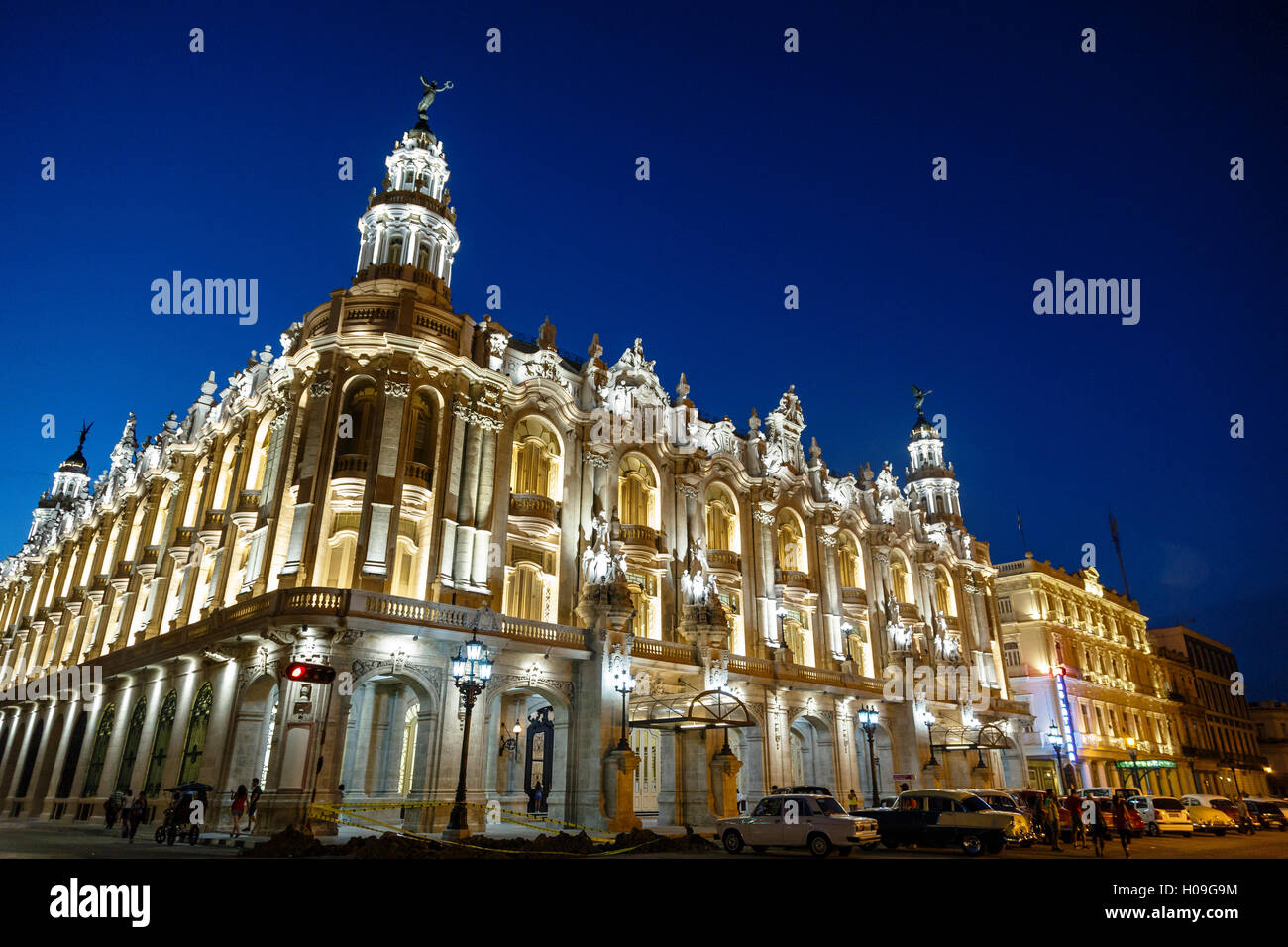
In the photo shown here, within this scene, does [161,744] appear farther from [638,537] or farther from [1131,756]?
[1131,756]

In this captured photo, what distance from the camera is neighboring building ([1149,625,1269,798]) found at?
77.1m

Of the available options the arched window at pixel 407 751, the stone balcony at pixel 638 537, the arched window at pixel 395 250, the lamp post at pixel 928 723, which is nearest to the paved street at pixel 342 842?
the arched window at pixel 407 751

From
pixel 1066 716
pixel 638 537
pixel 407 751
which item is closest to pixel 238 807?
pixel 407 751

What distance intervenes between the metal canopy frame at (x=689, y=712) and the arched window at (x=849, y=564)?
50.9 ft

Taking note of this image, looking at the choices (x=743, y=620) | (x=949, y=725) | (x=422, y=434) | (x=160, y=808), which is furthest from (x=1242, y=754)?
(x=160, y=808)

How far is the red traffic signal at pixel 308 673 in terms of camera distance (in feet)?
73.7

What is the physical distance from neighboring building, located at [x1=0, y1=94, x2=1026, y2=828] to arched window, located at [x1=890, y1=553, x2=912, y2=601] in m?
2.45

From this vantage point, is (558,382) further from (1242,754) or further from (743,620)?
(1242,754)

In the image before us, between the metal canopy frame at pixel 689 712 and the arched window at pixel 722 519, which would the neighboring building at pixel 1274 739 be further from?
the metal canopy frame at pixel 689 712

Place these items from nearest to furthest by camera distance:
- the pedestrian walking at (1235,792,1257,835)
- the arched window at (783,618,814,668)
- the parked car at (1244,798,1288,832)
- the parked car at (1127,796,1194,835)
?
the parked car at (1127,796,1194,835), the pedestrian walking at (1235,792,1257,835), the parked car at (1244,798,1288,832), the arched window at (783,618,814,668)

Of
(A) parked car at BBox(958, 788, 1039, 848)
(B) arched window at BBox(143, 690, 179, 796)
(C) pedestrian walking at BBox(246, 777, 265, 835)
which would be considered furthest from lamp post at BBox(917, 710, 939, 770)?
(B) arched window at BBox(143, 690, 179, 796)

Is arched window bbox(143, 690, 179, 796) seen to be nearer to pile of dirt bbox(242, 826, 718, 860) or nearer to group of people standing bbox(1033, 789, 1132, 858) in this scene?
pile of dirt bbox(242, 826, 718, 860)

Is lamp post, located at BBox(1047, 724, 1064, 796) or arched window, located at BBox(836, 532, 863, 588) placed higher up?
arched window, located at BBox(836, 532, 863, 588)
